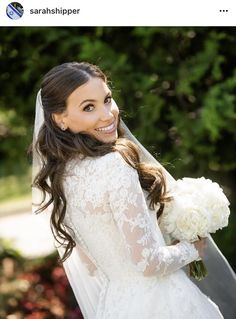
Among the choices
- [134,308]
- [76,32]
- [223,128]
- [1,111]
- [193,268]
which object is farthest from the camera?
[1,111]

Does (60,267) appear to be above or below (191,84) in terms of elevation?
below

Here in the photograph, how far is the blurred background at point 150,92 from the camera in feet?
14.9

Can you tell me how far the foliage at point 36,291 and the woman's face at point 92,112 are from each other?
6.85 feet

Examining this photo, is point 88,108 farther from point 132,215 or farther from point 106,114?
point 132,215

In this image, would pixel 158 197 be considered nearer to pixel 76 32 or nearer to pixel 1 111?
pixel 76 32

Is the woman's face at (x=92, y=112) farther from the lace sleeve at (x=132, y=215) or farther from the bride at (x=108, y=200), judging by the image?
the lace sleeve at (x=132, y=215)

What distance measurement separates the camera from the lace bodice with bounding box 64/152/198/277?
2455mm

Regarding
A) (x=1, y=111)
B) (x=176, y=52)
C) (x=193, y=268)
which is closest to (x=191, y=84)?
(x=176, y=52)

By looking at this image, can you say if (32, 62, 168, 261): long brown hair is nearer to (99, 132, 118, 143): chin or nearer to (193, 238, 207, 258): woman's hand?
(99, 132, 118, 143): chin

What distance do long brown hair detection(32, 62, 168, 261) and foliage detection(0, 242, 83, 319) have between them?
1.89 m

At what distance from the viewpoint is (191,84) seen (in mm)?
4711

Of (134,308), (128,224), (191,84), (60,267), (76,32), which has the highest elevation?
(76,32)
